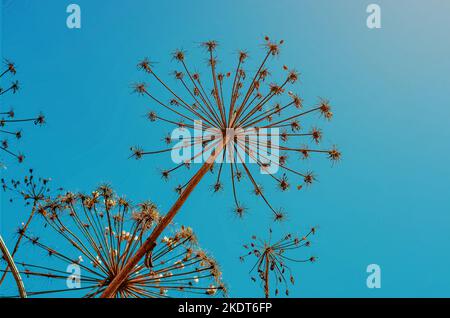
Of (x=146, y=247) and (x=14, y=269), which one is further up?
(x=146, y=247)

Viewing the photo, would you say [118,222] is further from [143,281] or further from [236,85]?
A: [236,85]

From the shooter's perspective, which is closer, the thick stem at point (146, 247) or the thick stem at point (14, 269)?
the thick stem at point (146, 247)

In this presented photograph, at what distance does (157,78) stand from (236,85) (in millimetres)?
2252

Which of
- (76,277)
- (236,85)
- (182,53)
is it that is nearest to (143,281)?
(76,277)

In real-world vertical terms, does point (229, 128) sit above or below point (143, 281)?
above

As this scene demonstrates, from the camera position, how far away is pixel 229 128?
11984mm

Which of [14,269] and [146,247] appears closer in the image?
[146,247]

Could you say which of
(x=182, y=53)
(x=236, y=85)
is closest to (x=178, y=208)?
(x=236, y=85)

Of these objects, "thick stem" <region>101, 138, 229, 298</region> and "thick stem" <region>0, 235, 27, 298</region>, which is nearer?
→ "thick stem" <region>101, 138, 229, 298</region>
